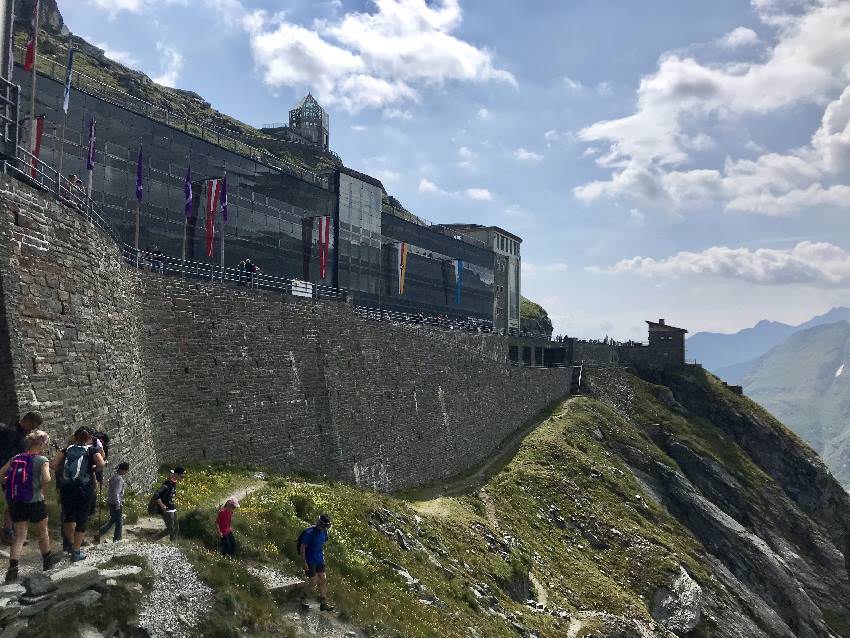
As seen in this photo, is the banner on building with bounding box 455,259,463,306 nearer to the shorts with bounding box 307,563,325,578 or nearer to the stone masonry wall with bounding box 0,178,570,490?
the stone masonry wall with bounding box 0,178,570,490

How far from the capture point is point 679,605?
4353 cm

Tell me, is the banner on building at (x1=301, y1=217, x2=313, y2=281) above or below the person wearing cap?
above

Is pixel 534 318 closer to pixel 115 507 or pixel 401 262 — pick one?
pixel 401 262

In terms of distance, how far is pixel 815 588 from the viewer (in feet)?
215

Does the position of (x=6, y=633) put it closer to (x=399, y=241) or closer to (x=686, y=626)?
(x=686, y=626)

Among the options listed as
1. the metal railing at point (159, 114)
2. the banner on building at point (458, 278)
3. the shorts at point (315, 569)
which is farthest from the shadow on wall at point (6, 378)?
the banner on building at point (458, 278)

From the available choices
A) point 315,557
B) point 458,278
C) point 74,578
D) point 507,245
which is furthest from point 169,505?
point 507,245

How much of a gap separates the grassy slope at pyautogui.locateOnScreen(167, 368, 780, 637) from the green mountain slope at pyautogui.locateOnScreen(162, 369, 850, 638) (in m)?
0.12

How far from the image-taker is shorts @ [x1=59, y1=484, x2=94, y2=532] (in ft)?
42.4

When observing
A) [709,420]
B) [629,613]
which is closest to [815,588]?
[709,420]

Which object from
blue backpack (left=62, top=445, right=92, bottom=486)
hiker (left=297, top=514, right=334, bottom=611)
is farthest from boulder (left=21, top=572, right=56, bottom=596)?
hiker (left=297, top=514, right=334, bottom=611)

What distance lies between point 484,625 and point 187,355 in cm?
1736

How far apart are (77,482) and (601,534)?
4238cm

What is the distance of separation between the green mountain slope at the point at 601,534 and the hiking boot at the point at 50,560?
9.86 feet
